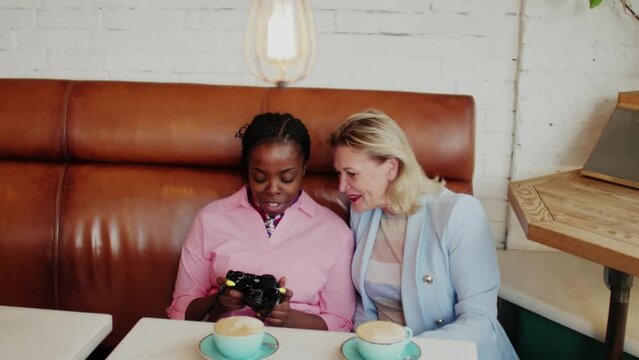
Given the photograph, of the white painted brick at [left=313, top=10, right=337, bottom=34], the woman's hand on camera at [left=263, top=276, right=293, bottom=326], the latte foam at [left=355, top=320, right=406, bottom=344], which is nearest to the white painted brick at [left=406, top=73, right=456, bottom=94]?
the white painted brick at [left=313, top=10, right=337, bottom=34]

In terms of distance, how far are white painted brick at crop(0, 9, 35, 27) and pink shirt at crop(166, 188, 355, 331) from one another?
1.11m

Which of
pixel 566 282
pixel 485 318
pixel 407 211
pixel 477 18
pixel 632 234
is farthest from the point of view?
pixel 477 18

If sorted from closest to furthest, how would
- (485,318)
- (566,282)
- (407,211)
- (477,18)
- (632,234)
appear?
1. (632,234)
2. (485,318)
3. (407,211)
4. (566,282)
5. (477,18)

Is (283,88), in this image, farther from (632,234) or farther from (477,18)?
(632,234)

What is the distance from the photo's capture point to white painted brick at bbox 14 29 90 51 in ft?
7.84

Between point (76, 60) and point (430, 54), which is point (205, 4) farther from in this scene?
point (430, 54)

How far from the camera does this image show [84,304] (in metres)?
2.00

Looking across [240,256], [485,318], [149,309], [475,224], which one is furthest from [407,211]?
[149,309]

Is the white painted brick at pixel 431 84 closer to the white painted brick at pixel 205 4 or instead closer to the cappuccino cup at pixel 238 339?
the white painted brick at pixel 205 4

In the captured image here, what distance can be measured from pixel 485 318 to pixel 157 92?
1147 millimetres

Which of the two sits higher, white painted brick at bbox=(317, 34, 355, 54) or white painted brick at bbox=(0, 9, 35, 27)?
white painted brick at bbox=(0, 9, 35, 27)

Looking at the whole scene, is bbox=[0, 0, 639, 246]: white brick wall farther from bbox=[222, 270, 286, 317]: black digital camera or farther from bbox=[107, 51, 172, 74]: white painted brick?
bbox=[222, 270, 286, 317]: black digital camera

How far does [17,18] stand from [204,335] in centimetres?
168

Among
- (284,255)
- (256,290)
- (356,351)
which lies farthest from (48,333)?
(284,255)
